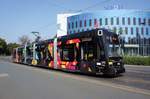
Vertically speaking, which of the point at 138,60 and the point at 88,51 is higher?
the point at 88,51

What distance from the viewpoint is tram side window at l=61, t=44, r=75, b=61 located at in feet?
65.4

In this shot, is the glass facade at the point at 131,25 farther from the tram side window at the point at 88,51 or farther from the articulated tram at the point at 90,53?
the tram side window at the point at 88,51

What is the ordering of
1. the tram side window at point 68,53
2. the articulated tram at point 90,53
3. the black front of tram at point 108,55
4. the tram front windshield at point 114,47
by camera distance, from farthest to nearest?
the tram side window at point 68,53, the tram front windshield at point 114,47, the articulated tram at point 90,53, the black front of tram at point 108,55

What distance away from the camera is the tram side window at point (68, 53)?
65.4 ft

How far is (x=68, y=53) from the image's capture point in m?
20.6

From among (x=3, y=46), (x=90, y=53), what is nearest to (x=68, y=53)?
(x=90, y=53)

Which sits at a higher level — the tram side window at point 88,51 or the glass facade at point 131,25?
the glass facade at point 131,25

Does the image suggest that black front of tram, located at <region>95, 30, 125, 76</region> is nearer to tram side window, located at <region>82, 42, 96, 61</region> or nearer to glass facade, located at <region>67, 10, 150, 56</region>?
tram side window, located at <region>82, 42, 96, 61</region>

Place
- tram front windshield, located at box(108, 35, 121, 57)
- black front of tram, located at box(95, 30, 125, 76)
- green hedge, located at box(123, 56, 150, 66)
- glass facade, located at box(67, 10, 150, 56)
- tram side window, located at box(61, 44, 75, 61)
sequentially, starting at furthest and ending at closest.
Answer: glass facade, located at box(67, 10, 150, 56) < green hedge, located at box(123, 56, 150, 66) < tram side window, located at box(61, 44, 75, 61) < tram front windshield, located at box(108, 35, 121, 57) < black front of tram, located at box(95, 30, 125, 76)

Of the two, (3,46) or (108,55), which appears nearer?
(108,55)

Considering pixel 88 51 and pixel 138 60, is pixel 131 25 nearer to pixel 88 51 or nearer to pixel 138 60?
pixel 138 60

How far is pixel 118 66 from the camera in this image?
1683cm

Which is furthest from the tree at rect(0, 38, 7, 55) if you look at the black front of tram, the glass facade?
the black front of tram

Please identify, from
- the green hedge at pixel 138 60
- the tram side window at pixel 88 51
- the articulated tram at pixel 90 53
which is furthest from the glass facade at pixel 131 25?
the tram side window at pixel 88 51
